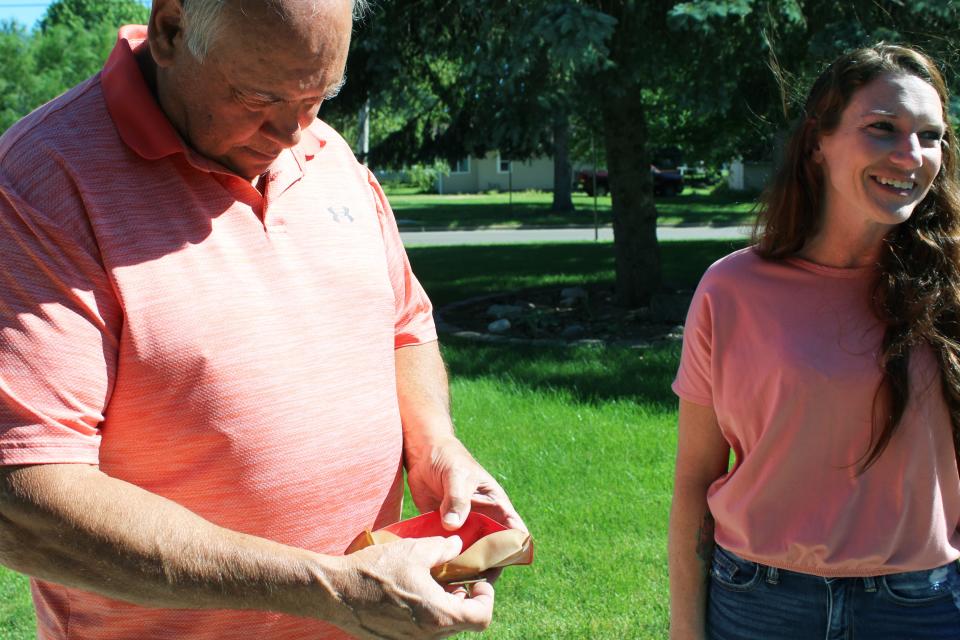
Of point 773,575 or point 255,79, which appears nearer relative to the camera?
point 255,79

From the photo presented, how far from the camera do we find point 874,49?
2520mm

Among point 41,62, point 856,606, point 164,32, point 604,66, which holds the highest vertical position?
point 41,62

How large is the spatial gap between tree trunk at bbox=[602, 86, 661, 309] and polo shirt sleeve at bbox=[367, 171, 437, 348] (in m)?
7.84

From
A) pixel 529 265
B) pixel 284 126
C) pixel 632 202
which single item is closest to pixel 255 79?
pixel 284 126

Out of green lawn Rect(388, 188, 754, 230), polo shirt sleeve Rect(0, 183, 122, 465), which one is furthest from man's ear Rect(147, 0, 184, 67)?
green lawn Rect(388, 188, 754, 230)

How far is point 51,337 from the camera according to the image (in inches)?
60.0

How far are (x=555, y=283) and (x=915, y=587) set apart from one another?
10.5 m

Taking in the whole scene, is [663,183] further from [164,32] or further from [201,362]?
[201,362]

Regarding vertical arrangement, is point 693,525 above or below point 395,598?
below

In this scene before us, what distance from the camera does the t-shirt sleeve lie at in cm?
246

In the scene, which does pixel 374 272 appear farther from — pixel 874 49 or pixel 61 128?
pixel 874 49

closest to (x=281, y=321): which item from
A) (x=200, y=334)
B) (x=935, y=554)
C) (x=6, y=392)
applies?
(x=200, y=334)

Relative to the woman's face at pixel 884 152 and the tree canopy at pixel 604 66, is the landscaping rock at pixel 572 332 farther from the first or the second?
the woman's face at pixel 884 152

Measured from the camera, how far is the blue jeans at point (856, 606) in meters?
2.24
